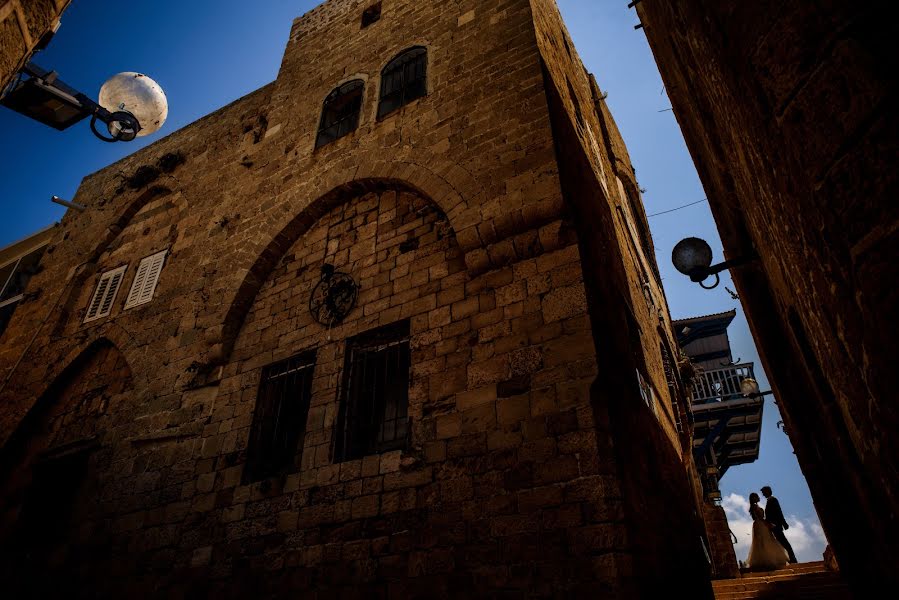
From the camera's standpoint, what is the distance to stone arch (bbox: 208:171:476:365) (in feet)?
21.4

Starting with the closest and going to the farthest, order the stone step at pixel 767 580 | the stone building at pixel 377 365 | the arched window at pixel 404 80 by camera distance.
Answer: the stone building at pixel 377 365 → the stone step at pixel 767 580 → the arched window at pixel 404 80

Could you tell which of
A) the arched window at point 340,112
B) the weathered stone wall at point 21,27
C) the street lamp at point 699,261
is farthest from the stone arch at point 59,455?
the street lamp at point 699,261

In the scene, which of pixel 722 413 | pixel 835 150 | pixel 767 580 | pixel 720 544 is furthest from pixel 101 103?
pixel 722 413

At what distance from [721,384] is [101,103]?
14956 mm

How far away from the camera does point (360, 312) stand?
5.93 metres

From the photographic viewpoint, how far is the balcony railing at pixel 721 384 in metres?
13.3

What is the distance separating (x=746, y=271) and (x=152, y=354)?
859 centimetres

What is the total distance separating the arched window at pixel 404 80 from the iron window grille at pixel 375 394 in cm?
377

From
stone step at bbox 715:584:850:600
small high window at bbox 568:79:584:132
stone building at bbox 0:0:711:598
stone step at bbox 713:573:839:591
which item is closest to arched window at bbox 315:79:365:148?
stone building at bbox 0:0:711:598

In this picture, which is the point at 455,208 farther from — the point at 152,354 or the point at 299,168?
the point at 152,354

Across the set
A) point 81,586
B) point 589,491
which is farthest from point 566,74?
point 81,586

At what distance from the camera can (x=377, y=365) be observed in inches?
220

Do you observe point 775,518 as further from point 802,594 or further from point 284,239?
point 284,239

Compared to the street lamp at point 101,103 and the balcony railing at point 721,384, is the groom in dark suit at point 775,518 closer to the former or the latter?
the balcony railing at point 721,384
